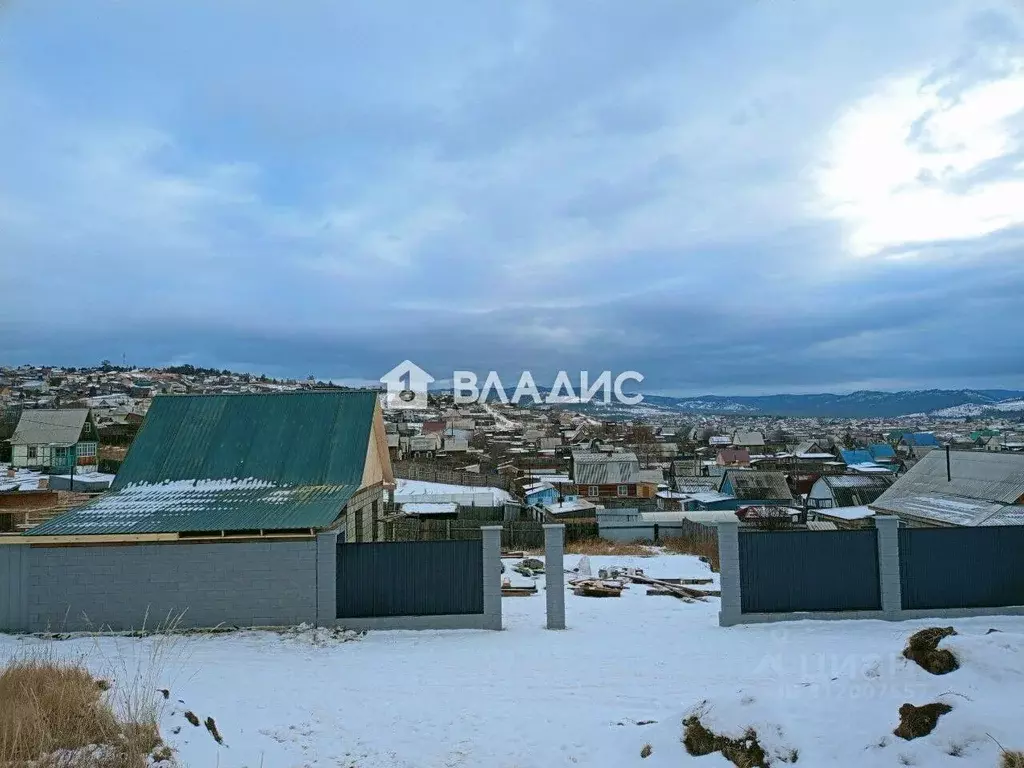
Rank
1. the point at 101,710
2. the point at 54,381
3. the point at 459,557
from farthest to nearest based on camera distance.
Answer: the point at 54,381, the point at 459,557, the point at 101,710

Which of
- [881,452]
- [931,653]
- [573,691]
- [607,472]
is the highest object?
[931,653]

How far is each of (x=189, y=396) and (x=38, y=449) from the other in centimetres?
4759

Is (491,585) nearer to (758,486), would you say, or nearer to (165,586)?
(165,586)

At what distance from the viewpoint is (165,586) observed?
11250mm

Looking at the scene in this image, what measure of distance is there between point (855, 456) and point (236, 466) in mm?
68864

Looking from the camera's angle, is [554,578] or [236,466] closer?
[554,578]

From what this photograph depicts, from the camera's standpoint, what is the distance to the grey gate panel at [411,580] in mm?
11086

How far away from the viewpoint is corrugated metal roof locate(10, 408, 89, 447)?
51438 millimetres

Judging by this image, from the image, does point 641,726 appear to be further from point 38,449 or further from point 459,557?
point 38,449

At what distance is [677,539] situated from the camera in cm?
2581

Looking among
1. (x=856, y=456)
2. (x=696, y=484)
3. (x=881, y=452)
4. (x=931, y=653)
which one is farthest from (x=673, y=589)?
(x=881, y=452)

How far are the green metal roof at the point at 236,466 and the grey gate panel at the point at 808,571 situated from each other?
7.26 m

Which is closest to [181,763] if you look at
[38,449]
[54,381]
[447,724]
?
[447,724]

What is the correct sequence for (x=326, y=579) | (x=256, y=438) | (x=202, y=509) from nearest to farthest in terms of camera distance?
(x=326, y=579) < (x=202, y=509) < (x=256, y=438)
